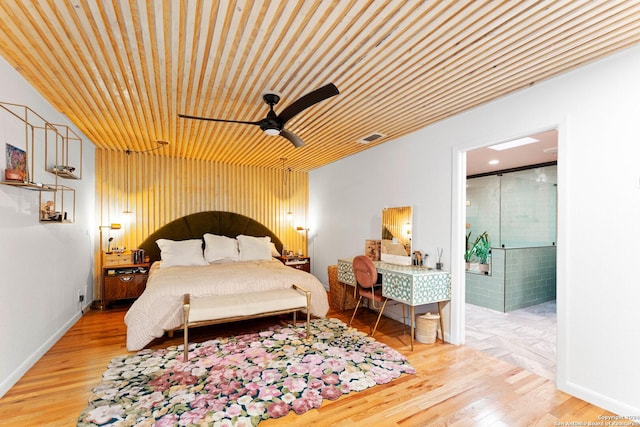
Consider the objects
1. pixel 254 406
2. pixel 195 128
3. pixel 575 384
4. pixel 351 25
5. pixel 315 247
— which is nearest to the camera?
pixel 351 25

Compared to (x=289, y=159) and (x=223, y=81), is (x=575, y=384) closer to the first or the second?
(x=223, y=81)

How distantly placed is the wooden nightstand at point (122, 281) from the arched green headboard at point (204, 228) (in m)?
0.47

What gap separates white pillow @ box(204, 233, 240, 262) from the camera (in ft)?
15.8

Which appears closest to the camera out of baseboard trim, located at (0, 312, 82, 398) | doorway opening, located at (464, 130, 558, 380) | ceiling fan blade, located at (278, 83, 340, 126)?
ceiling fan blade, located at (278, 83, 340, 126)

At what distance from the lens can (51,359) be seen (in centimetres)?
278

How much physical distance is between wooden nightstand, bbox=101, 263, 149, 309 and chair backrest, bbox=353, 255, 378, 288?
332cm

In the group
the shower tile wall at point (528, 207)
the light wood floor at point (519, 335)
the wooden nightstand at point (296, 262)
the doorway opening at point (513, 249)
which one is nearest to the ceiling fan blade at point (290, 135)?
the doorway opening at point (513, 249)

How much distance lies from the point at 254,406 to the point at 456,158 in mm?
3021

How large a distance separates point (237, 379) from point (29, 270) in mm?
2105

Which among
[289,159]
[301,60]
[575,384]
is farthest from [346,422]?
[289,159]

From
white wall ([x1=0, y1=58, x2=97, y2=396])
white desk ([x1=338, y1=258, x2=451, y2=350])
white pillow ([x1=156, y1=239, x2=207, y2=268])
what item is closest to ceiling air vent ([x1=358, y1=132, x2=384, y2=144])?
white desk ([x1=338, y1=258, x2=451, y2=350])

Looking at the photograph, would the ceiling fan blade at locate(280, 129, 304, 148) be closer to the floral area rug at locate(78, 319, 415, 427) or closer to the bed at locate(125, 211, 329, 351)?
the bed at locate(125, 211, 329, 351)

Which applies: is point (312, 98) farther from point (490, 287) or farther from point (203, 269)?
point (490, 287)

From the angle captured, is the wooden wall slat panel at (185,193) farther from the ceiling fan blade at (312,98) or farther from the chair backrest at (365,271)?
the ceiling fan blade at (312,98)
